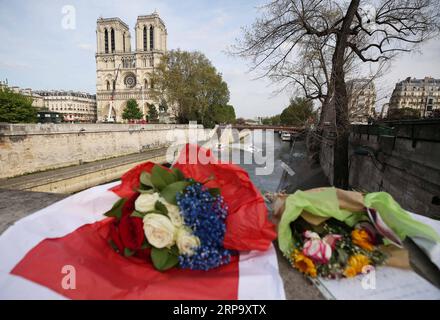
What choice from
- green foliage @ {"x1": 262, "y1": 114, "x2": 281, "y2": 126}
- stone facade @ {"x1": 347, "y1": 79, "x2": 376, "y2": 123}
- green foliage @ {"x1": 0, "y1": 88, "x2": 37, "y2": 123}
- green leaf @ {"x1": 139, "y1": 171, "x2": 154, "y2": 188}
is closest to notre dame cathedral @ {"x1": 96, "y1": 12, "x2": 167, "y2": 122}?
green foliage @ {"x1": 262, "y1": 114, "x2": 281, "y2": 126}

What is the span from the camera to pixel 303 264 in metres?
1.22

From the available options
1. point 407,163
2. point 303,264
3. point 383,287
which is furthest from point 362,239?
point 407,163

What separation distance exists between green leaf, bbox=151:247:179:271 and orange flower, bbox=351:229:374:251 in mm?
961

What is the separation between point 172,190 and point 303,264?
80cm

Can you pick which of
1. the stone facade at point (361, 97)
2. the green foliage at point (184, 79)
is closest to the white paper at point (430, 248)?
the stone facade at point (361, 97)

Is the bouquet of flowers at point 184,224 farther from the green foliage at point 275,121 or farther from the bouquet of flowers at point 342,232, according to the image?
the green foliage at point 275,121

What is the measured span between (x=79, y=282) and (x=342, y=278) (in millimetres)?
1283

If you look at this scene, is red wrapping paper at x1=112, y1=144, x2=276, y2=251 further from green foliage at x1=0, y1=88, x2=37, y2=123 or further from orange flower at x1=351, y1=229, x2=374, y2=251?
green foliage at x1=0, y1=88, x2=37, y2=123

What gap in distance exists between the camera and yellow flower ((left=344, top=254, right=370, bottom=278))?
3.76 feet

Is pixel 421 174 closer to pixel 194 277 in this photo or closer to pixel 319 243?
pixel 319 243

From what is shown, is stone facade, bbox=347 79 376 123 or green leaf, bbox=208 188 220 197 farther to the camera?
stone facade, bbox=347 79 376 123

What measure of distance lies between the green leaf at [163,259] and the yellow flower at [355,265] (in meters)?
0.86

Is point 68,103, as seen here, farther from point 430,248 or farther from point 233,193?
point 430,248
